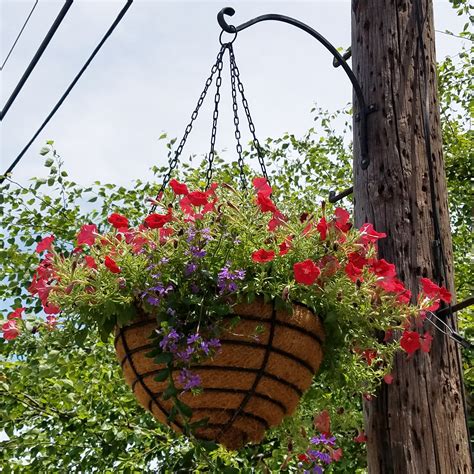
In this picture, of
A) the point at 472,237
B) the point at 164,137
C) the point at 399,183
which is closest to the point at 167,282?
the point at 399,183

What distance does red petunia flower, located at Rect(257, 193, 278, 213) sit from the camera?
2.26 metres

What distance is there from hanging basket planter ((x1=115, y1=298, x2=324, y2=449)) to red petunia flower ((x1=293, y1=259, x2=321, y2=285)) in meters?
0.10

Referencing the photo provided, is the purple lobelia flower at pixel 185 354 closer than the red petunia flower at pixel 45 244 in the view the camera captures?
Yes

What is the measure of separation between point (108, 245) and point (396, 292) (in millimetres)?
789

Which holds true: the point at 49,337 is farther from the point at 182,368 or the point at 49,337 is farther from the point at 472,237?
the point at 472,237

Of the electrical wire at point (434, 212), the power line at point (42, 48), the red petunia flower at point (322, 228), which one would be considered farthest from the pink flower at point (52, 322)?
the power line at point (42, 48)

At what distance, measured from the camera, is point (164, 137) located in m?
6.91

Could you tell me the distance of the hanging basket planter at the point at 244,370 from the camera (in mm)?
2178

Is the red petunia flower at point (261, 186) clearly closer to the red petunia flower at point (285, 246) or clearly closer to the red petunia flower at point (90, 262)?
the red petunia flower at point (285, 246)

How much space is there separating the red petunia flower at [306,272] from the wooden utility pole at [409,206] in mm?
723

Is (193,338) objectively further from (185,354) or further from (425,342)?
(425,342)

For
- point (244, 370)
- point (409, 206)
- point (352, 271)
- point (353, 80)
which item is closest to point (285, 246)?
point (352, 271)

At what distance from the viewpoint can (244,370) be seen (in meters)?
2.19

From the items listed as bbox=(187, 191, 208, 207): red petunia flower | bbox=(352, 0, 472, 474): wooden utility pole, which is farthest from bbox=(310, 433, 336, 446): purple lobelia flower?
bbox=(187, 191, 208, 207): red petunia flower
